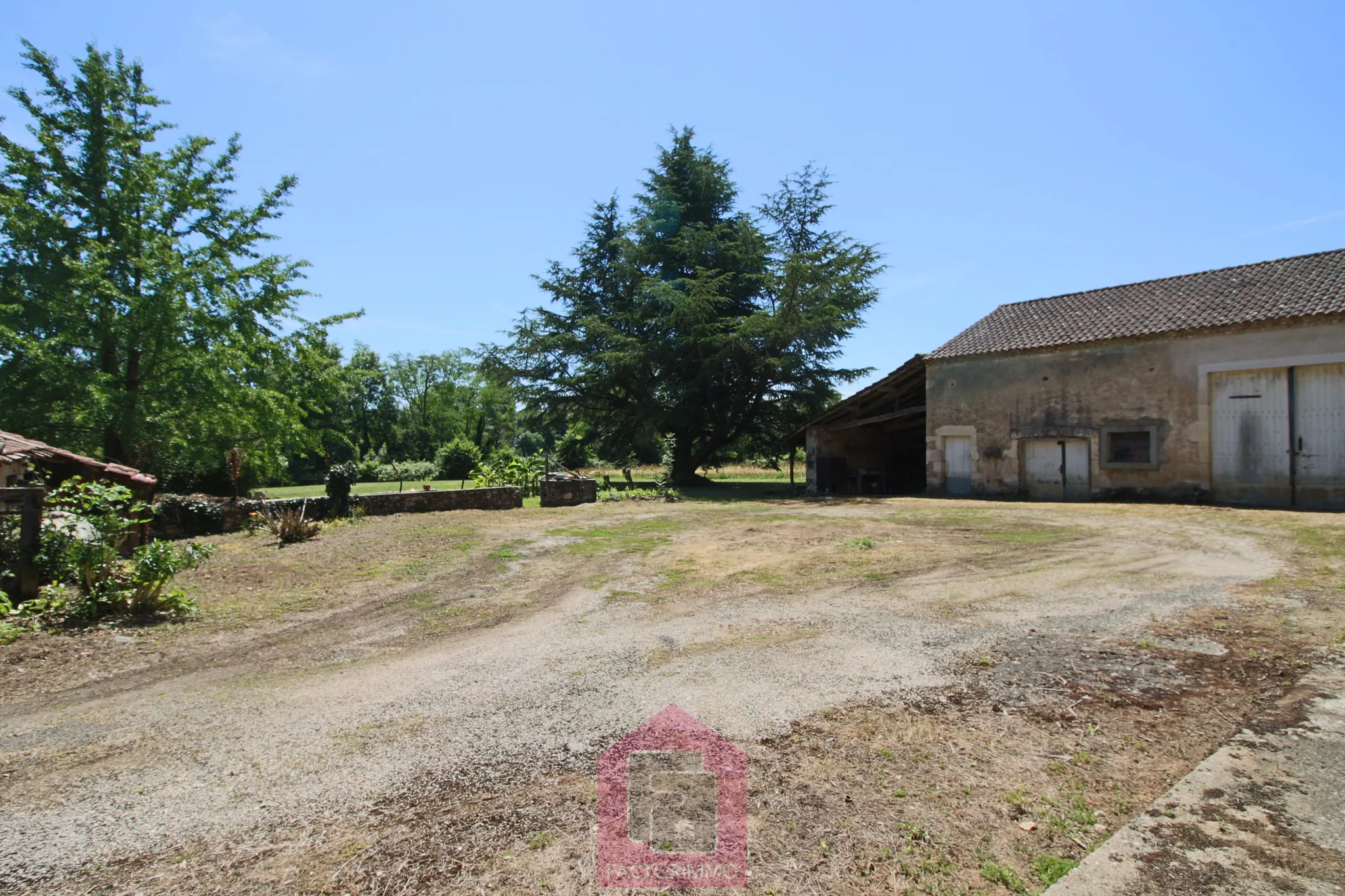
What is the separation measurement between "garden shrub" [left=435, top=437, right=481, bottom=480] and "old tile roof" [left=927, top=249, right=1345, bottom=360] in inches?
1029

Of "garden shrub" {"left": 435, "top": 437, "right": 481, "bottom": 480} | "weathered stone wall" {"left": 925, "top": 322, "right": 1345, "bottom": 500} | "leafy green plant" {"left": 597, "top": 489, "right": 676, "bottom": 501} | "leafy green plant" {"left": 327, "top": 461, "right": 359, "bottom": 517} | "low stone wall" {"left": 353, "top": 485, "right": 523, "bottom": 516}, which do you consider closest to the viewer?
"leafy green plant" {"left": 327, "top": 461, "right": 359, "bottom": 517}

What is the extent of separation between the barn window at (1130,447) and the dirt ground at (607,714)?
11.0 m

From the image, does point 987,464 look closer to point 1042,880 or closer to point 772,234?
point 772,234

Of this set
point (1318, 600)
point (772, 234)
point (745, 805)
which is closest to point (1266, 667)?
point (1318, 600)

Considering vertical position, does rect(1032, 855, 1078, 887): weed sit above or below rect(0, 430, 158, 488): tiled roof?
below

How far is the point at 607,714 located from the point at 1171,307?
2208 centimetres

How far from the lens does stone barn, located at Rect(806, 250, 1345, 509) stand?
53.4 ft

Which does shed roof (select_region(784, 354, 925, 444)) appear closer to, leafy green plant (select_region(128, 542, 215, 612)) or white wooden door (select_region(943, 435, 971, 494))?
white wooden door (select_region(943, 435, 971, 494))

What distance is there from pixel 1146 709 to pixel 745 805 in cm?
260

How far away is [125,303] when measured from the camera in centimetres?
1588

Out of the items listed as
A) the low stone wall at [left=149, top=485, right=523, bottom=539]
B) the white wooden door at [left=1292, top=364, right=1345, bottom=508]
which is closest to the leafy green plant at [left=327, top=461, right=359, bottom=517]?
the low stone wall at [left=149, top=485, right=523, bottom=539]

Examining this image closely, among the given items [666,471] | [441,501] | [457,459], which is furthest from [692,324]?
[457,459]

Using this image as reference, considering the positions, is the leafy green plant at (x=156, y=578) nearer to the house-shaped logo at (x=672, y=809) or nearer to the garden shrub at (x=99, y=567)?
the garden shrub at (x=99, y=567)

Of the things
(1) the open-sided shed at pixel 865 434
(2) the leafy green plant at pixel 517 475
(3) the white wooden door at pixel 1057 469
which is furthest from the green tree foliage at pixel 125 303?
(3) the white wooden door at pixel 1057 469
